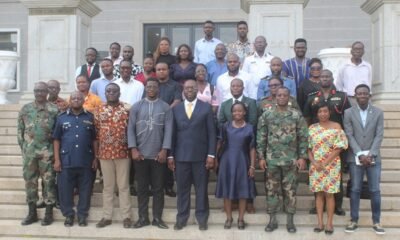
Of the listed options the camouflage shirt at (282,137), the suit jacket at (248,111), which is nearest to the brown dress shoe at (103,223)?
the suit jacket at (248,111)

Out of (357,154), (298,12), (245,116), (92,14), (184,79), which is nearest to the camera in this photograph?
(357,154)

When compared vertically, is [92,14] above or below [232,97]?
above

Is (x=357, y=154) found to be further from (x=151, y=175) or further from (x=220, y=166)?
(x=151, y=175)

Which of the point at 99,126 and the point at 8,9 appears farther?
the point at 8,9

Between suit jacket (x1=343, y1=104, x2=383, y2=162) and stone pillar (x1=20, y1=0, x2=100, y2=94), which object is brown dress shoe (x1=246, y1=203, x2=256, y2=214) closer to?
suit jacket (x1=343, y1=104, x2=383, y2=162)

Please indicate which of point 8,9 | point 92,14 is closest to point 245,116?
point 92,14

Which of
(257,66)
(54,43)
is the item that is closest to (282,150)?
(257,66)

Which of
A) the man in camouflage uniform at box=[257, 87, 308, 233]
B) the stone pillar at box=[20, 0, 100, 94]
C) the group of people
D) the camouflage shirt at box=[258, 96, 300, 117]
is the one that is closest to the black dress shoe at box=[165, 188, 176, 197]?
the group of people

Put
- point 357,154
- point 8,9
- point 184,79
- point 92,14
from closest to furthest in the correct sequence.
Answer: point 357,154 < point 184,79 < point 92,14 < point 8,9

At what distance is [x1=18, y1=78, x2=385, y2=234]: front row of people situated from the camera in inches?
264

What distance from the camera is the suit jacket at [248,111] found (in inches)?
282

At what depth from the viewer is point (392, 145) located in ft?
27.7

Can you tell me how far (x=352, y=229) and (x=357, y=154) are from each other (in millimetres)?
949

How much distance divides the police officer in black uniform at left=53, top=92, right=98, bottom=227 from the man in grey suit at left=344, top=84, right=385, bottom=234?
3.37 m
